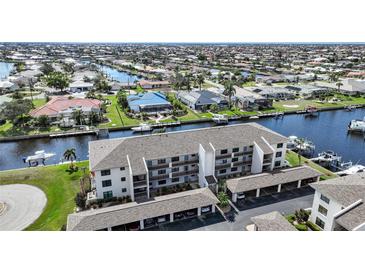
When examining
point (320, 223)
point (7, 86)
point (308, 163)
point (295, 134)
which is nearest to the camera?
point (320, 223)

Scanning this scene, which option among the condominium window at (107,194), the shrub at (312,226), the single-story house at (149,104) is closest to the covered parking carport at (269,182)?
the shrub at (312,226)

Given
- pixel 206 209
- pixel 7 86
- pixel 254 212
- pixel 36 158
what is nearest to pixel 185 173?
pixel 206 209

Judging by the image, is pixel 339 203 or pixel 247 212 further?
pixel 247 212

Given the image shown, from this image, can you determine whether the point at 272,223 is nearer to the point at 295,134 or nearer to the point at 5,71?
the point at 295,134

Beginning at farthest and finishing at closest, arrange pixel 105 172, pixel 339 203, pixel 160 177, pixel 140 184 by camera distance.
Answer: pixel 160 177
pixel 140 184
pixel 105 172
pixel 339 203

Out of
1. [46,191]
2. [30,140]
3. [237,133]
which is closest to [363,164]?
[237,133]

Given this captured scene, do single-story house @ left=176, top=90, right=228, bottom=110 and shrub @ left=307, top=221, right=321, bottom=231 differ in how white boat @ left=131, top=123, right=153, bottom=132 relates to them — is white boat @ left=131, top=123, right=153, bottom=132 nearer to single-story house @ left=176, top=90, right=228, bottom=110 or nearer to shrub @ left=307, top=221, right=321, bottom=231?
single-story house @ left=176, top=90, right=228, bottom=110

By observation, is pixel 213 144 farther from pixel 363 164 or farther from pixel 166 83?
pixel 166 83
